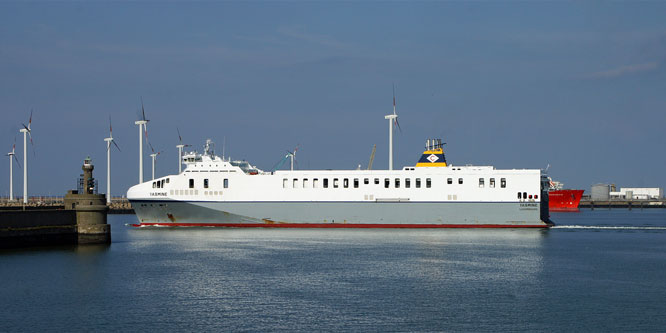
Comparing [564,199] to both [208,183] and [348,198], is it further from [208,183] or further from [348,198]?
[208,183]

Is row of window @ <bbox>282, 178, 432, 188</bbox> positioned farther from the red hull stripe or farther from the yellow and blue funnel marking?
the red hull stripe

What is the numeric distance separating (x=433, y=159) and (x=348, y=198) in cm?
830

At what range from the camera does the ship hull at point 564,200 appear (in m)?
134

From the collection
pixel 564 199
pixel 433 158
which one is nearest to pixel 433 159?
pixel 433 158

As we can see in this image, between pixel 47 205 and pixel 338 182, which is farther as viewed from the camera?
pixel 338 182

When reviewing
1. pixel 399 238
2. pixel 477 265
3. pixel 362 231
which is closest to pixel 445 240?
pixel 399 238

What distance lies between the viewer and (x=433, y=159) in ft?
194

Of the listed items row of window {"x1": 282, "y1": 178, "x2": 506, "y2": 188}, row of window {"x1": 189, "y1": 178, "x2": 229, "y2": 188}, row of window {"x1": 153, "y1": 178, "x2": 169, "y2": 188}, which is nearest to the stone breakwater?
row of window {"x1": 153, "y1": 178, "x2": 169, "y2": 188}

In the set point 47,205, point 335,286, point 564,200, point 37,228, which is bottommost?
point 335,286

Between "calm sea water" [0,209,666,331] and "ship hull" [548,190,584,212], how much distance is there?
91.9 meters

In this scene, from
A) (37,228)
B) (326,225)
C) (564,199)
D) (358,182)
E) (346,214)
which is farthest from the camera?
(564,199)

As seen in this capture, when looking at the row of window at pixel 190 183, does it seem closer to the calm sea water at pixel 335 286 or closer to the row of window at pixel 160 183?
the row of window at pixel 160 183

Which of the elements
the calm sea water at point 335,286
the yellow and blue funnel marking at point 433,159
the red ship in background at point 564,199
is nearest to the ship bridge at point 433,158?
the yellow and blue funnel marking at point 433,159

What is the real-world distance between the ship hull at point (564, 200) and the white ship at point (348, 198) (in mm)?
79762
